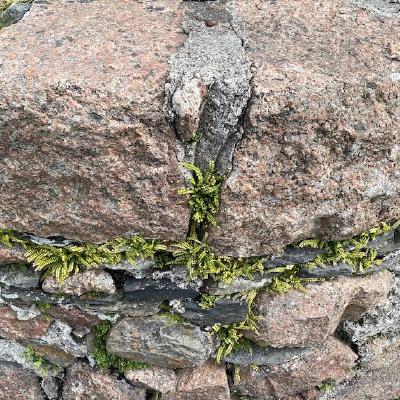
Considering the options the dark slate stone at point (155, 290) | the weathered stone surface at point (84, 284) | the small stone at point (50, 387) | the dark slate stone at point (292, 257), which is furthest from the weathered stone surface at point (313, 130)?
the small stone at point (50, 387)

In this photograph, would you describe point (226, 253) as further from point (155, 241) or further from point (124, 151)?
point (124, 151)

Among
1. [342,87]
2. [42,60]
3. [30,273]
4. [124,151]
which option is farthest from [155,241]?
[342,87]

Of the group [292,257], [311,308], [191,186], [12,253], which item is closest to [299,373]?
[311,308]

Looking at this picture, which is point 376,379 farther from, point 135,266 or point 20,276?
point 20,276

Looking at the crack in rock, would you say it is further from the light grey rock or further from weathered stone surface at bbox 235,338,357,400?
weathered stone surface at bbox 235,338,357,400

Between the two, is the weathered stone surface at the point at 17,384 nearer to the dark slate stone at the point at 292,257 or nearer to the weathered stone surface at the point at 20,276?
the weathered stone surface at the point at 20,276
